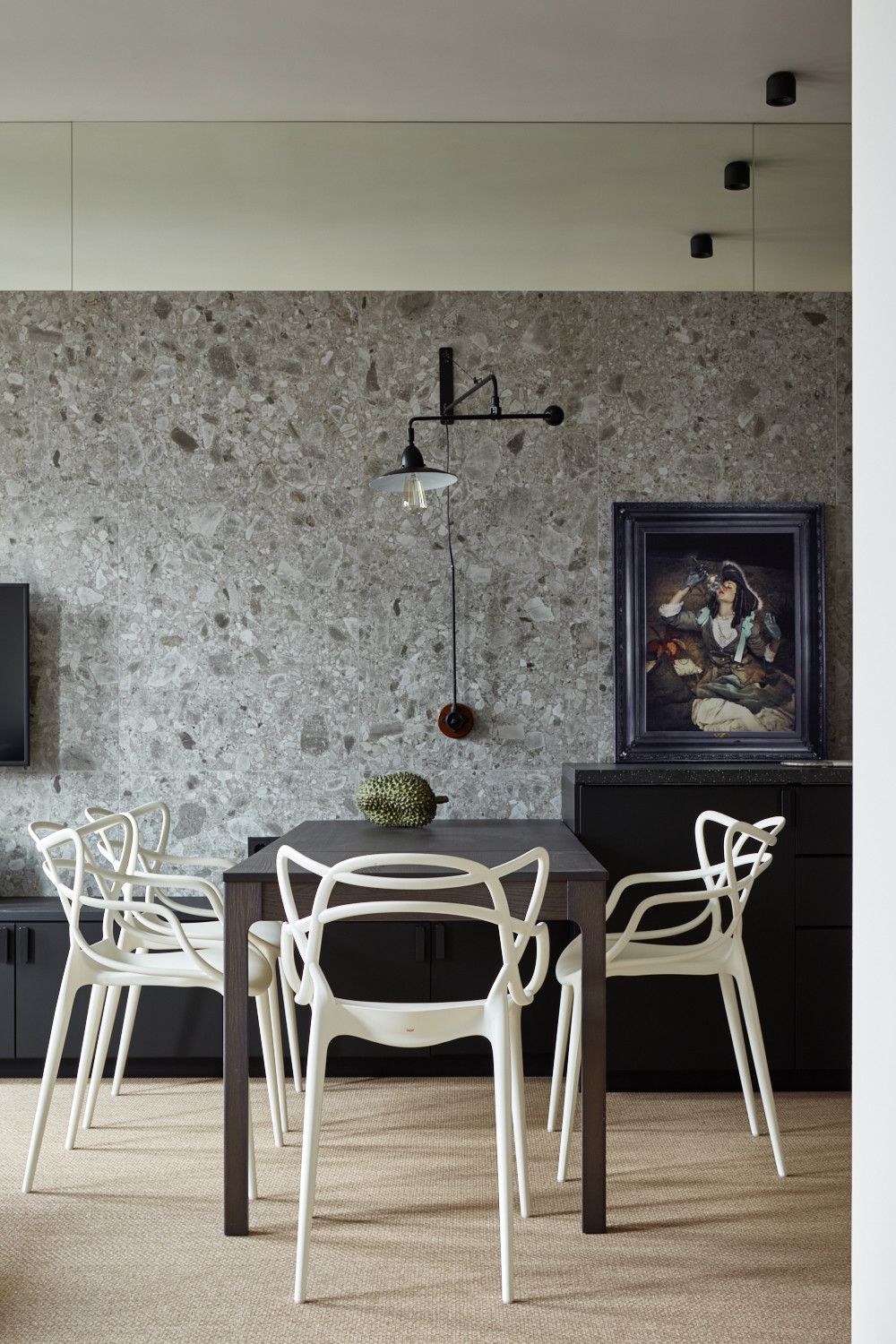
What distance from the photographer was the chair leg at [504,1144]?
230 cm

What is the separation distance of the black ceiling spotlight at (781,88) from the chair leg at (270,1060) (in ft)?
11.2

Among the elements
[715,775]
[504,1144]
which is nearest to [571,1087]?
[504,1144]

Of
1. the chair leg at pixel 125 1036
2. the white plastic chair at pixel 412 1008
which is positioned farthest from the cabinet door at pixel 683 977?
the chair leg at pixel 125 1036

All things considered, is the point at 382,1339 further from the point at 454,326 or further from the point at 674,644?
the point at 454,326

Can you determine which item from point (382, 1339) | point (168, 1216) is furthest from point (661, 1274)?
point (168, 1216)

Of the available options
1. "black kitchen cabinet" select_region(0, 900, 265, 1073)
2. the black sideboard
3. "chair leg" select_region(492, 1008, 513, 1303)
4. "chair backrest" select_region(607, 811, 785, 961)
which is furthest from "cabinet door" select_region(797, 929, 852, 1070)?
"black kitchen cabinet" select_region(0, 900, 265, 1073)

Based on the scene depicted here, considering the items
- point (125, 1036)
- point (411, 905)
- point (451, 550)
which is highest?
point (451, 550)

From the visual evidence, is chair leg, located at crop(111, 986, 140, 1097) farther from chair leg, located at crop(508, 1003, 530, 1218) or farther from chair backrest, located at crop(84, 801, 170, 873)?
chair leg, located at crop(508, 1003, 530, 1218)

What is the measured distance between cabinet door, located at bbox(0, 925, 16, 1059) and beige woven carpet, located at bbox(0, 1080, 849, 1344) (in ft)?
0.83

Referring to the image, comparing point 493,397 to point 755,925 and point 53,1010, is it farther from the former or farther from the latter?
point 53,1010

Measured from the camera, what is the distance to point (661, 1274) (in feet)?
7.95

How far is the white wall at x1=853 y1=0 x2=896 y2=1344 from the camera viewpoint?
1.26m

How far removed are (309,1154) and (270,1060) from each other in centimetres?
81

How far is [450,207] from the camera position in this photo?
170 inches
